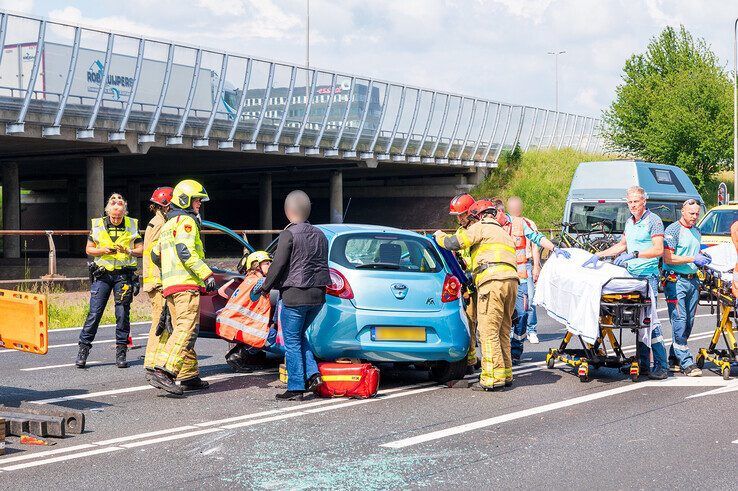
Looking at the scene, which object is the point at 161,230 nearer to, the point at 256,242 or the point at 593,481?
the point at 593,481

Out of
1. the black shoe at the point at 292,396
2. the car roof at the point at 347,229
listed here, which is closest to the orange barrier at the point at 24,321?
the black shoe at the point at 292,396

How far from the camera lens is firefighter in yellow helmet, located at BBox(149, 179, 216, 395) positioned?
9461mm

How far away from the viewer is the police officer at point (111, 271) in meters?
11.4

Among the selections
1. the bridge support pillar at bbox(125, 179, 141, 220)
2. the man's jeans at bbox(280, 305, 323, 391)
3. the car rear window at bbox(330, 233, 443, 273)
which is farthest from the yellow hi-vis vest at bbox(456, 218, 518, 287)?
the bridge support pillar at bbox(125, 179, 141, 220)

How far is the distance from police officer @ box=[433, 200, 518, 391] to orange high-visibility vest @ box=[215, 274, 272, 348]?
1.72m

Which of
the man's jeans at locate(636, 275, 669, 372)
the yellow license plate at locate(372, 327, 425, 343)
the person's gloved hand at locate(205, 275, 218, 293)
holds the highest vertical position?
the person's gloved hand at locate(205, 275, 218, 293)

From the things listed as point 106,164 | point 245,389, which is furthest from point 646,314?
point 106,164

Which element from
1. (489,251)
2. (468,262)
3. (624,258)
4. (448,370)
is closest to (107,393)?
(448,370)

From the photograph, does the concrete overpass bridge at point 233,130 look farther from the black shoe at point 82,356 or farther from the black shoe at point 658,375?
the black shoe at point 658,375

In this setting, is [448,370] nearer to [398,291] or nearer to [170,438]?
[398,291]

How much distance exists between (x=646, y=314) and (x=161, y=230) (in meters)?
4.47

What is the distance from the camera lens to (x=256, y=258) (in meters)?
10.0

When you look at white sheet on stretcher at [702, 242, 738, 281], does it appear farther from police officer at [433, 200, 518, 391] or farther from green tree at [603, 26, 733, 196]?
green tree at [603, 26, 733, 196]

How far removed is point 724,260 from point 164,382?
224 inches
